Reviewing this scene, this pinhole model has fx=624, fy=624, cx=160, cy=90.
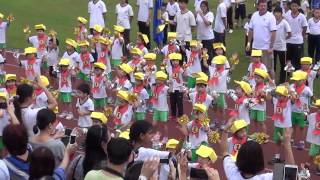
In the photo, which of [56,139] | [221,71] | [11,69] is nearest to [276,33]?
[221,71]

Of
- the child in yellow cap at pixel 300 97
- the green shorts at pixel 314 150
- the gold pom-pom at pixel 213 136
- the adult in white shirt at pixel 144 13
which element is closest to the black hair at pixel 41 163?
the gold pom-pom at pixel 213 136

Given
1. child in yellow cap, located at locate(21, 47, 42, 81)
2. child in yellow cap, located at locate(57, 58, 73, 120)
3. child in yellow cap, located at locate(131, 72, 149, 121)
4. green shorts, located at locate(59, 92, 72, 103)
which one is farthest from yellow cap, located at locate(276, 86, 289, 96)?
child in yellow cap, located at locate(21, 47, 42, 81)

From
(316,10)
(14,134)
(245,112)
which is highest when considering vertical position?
(316,10)

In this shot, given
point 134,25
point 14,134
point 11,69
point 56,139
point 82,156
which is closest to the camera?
point 14,134

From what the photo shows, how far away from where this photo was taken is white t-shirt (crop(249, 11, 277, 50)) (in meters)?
15.0

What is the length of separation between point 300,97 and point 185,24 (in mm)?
5304

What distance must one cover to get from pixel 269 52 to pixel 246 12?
8.47 metres

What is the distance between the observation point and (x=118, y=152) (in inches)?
233

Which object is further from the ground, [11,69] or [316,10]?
[316,10]

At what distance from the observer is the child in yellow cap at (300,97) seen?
471 inches

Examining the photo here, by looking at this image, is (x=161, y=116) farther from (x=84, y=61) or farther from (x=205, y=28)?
(x=205, y=28)

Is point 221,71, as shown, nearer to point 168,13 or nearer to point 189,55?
point 189,55

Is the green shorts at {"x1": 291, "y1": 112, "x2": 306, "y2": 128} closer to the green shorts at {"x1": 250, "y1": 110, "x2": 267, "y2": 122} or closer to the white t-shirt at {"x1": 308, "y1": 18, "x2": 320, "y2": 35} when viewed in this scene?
the green shorts at {"x1": 250, "y1": 110, "x2": 267, "y2": 122}

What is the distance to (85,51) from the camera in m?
15.2
